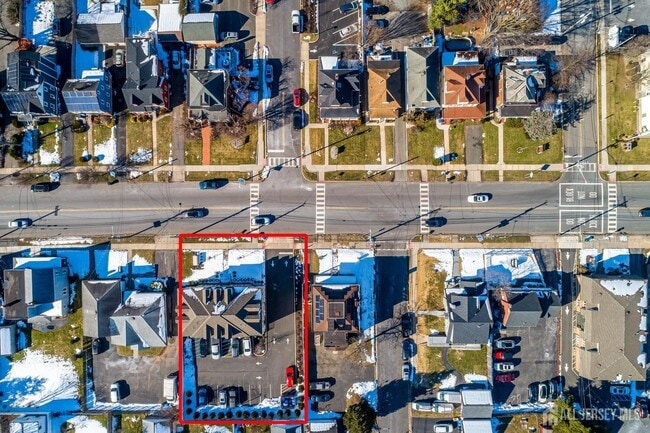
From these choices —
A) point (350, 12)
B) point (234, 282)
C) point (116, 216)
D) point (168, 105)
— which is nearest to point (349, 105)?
point (350, 12)

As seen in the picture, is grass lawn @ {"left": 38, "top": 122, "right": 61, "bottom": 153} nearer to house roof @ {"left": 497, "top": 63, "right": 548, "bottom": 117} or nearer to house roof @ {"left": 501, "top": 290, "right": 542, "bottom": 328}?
house roof @ {"left": 497, "top": 63, "right": 548, "bottom": 117}

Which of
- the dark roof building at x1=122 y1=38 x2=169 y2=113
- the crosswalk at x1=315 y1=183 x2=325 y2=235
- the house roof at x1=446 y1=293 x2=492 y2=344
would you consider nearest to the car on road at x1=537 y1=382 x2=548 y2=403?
the house roof at x1=446 y1=293 x2=492 y2=344

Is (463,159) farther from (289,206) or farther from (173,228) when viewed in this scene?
(173,228)

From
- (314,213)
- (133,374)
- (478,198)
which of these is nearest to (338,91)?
Answer: (314,213)

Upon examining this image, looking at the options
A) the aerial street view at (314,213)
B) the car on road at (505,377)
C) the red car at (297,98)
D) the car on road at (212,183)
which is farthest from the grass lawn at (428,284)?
the car on road at (212,183)

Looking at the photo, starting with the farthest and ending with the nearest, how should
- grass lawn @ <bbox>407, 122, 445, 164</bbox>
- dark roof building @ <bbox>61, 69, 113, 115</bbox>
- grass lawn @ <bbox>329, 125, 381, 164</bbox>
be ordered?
grass lawn @ <bbox>329, 125, 381, 164</bbox>
grass lawn @ <bbox>407, 122, 445, 164</bbox>
dark roof building @ <bbox>61, 69, 113, 115</bbox>

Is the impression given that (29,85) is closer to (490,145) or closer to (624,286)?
(490,145)
